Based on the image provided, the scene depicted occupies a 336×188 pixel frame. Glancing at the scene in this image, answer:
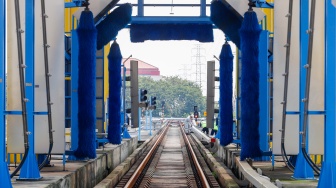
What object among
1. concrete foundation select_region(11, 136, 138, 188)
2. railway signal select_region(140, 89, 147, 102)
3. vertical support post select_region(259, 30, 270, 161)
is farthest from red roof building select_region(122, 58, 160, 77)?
vertical support post select_region(259, 30, 270, 161)

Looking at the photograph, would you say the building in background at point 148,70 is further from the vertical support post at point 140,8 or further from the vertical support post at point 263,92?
the vertical support post at point 263,92

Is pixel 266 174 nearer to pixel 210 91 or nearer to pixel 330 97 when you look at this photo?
pixel 330 97

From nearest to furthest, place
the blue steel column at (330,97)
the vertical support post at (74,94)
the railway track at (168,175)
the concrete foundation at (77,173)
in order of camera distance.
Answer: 1. the blue steel column at (330,97)
2. the concrete foundation at (77,173)
3. the vertical support post at (74,94)
4. the railway track at (168,175)

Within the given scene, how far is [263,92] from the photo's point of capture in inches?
477

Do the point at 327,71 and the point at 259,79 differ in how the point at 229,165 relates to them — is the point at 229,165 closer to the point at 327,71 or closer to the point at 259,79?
the point at 259,79

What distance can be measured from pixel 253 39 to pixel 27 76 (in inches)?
177

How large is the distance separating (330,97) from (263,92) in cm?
563

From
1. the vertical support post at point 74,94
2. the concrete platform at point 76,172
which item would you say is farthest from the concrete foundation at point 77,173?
the vertical support post at point 74,94

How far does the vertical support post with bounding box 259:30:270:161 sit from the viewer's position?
39.3 feet

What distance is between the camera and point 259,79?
11984mm

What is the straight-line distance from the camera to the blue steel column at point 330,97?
20.9ft

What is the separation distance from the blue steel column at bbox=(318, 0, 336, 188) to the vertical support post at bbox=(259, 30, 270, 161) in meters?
5.47

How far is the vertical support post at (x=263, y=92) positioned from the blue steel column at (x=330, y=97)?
215 inches

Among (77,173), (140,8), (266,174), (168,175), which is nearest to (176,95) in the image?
(168,175)
